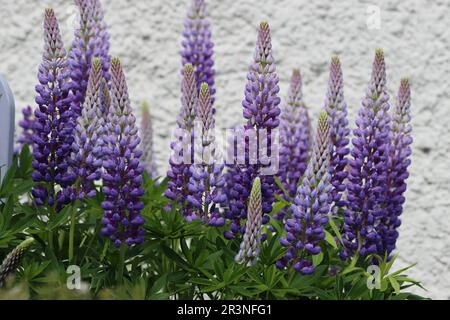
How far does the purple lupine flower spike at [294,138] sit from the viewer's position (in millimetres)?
3912

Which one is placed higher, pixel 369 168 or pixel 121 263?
pixel 369 168

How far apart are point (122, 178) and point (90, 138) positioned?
0.18 meters

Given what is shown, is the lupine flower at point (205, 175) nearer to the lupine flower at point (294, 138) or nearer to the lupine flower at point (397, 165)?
the lupine flower at point (294, 138)

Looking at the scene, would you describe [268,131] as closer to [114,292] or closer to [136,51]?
[114,292]

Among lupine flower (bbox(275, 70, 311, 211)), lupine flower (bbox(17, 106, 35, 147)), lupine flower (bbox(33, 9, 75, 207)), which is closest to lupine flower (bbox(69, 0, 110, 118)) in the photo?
lupine flower (bbox(33, 9, 75, 207))

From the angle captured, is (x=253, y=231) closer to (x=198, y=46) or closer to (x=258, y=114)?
(x=258, y=114)

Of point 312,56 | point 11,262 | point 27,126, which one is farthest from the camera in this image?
point 312,56

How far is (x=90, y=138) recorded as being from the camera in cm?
333

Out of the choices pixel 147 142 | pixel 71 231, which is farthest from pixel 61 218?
pixel 147 142

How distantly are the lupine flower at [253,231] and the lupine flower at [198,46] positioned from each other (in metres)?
0.96

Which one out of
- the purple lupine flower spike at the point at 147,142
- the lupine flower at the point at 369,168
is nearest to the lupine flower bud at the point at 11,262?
the lupine flower at the point at 369,168

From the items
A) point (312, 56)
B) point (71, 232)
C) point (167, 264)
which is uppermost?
point (312, 56)

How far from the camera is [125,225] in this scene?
325cm

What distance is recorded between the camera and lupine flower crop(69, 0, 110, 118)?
3.69m
